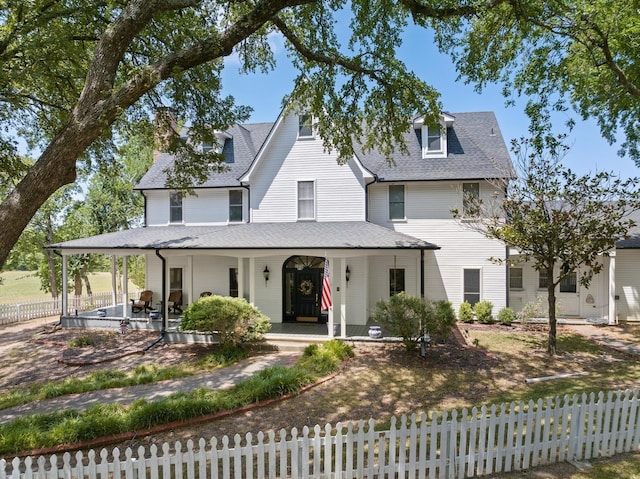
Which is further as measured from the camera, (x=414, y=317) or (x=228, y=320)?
(x=228, y=320)

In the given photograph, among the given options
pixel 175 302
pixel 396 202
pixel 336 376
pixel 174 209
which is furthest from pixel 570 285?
pixel 174 209

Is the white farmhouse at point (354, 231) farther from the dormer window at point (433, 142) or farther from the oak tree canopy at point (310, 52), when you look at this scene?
the oak tree canopy at point (310, 52)

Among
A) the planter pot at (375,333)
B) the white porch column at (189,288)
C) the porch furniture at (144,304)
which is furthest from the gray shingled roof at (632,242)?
the porch furniture at (144,304)

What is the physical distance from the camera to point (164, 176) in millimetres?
19406

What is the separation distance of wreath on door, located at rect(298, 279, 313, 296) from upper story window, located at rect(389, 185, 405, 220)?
16.6 ft

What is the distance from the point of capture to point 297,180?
16734 millimetres

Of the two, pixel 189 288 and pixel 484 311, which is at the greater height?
pixel 189 288

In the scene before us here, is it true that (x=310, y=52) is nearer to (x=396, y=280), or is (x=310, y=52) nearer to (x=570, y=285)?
(x=396, y=280)

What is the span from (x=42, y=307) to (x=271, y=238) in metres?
15.7

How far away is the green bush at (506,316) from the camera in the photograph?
1570cm

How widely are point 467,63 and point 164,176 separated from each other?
50.7 ft

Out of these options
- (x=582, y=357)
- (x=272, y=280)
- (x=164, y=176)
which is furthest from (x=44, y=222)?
(x=582, y=357)

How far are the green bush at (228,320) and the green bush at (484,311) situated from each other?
31.2ft

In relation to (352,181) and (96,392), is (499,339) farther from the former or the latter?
(96,392)
